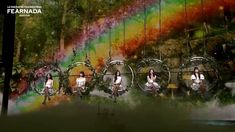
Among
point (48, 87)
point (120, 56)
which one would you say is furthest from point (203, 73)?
point (48, 87)

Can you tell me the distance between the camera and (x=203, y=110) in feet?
11.9

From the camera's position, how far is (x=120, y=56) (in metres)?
3.77

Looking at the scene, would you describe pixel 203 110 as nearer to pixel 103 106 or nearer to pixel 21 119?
pixel 103 106

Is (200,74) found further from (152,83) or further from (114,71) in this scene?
(114,71)

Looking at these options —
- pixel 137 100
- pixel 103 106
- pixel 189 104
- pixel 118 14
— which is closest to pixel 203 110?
pixel 189 104

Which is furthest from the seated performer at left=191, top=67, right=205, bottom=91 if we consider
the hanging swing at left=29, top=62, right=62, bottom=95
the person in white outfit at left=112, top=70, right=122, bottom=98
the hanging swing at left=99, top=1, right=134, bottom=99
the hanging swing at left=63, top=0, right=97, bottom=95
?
the hanging swing at left=29, top=62, right=62, bottom=95

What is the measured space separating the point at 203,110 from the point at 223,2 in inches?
36.7

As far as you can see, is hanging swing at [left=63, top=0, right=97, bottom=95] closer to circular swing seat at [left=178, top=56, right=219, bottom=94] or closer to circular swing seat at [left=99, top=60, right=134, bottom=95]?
circular swing seat at [left=99, top=60, right=134, bottom=95]

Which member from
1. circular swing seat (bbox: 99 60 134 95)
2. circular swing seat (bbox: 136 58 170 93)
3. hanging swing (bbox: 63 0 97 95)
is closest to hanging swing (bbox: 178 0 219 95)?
circular swing seat (bbox: 136 58 170 93)

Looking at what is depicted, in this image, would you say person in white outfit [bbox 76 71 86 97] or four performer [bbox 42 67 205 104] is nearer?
four performer [bbox 42 67 205 104]

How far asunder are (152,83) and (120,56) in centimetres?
36

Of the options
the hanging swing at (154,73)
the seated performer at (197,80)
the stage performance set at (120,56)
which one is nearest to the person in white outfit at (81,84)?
the stage performance set at (120,56)

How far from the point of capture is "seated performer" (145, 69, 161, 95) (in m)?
3.72

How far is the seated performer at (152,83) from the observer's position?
12.2 ft
